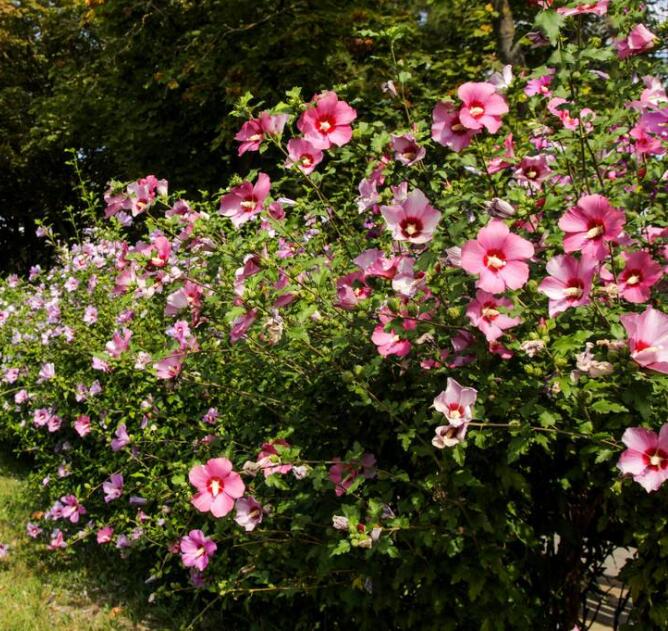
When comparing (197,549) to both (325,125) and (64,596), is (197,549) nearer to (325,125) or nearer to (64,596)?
(325,125)

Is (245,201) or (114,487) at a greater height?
(245,201)

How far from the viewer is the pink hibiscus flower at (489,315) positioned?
5.28 ft

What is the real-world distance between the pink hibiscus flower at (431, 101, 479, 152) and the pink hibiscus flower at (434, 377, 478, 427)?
1.85 ft

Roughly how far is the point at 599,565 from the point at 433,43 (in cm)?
1249

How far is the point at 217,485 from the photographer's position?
2.03 m

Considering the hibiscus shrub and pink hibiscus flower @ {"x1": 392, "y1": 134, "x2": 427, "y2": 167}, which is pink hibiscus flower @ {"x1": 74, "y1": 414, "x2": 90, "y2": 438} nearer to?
the hibiscus shrub

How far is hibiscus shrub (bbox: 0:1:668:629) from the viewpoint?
5.22ft

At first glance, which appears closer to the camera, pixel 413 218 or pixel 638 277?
pixel 638 277

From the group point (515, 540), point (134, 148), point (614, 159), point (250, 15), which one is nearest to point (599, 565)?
point (515, 540)

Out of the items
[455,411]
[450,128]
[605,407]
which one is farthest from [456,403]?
[450,128]

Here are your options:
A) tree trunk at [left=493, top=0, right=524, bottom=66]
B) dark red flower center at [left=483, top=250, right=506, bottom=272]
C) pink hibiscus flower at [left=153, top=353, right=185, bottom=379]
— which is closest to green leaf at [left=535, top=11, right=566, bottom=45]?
dark red flower center at [left=483, top=250, right=506, bottom=272]

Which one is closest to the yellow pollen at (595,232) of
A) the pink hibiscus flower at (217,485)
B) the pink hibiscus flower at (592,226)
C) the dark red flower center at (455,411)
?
the pink hibiscus flower at (592,226)

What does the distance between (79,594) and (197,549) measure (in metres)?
1.72

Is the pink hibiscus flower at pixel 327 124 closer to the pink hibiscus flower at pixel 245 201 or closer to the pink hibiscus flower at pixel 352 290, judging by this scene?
the pink hibiscus flower at pixel 245 201
